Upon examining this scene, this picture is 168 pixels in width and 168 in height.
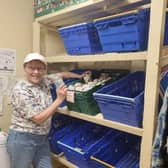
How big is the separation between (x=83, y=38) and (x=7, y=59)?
897mm

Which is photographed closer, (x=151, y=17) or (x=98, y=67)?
(x=151, y=17)

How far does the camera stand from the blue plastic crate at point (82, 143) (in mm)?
1828

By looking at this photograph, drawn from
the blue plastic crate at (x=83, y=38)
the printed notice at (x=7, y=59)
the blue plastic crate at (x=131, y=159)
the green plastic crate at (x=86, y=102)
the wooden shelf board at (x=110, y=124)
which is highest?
the blue plastic crate at (x=83, y=38)

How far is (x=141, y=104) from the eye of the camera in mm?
1472

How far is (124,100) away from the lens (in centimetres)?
147

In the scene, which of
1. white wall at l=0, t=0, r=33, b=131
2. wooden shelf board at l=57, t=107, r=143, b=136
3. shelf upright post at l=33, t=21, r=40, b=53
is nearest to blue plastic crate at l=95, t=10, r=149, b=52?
wooden shelf board at l=57, t=107, r=143, b=136

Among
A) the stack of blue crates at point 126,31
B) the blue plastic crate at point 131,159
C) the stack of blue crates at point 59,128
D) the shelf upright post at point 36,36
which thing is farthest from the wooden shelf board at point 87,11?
the blue plastic crate at point 131,159

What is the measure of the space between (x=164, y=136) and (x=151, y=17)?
2.05 ft

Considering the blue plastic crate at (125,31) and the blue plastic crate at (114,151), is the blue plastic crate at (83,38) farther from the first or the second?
the blue plastic crate at (114,151)

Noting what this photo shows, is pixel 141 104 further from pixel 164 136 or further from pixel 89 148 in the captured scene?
pixel 89 148

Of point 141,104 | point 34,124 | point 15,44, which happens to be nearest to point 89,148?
point 34,124

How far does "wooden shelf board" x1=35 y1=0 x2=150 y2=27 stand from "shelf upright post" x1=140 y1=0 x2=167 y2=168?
11.7 inches

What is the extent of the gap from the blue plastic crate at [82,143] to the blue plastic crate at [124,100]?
332 mm

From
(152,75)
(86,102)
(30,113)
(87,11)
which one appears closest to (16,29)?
(87,11)
